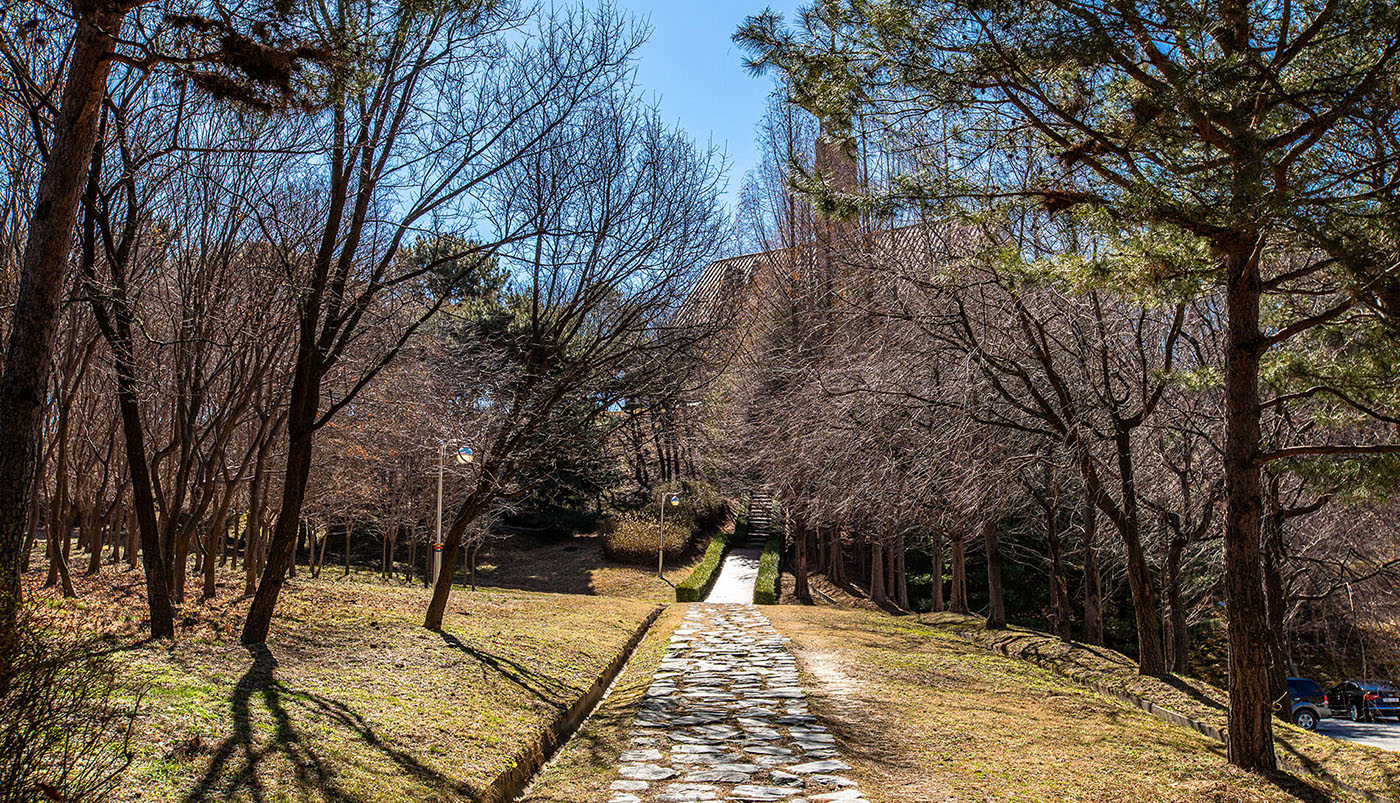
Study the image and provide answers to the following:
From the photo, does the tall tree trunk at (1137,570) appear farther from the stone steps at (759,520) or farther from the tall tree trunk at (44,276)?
the stone steps at (759,520)

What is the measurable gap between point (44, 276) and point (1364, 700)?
27354 mm

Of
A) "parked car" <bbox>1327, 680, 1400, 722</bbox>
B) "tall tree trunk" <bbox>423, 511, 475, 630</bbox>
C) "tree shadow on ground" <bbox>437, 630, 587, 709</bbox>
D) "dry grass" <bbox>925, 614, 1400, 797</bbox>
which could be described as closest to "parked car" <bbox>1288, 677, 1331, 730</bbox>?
"parked car" <bbox>1327, 680, 1400, 722</bbox>

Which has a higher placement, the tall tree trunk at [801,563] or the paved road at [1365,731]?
the tall tree trunk at [801,563]

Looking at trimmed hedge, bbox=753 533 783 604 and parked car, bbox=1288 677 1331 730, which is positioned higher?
trimmed hedge, bbox=753 533 783 604

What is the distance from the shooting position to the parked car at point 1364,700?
21.8 metres

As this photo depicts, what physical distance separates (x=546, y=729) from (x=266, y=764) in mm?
2700

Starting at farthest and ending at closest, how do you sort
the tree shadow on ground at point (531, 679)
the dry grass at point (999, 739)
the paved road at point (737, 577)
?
the paved road at point (737, 577), the tree shadow on ground at point (531, 679), the dry grass at point (999, 739)

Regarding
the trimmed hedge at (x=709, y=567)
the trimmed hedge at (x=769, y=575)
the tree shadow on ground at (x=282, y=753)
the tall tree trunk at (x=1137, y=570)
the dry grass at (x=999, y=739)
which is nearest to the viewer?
the tree shadow on ground at (x=282, y=753)

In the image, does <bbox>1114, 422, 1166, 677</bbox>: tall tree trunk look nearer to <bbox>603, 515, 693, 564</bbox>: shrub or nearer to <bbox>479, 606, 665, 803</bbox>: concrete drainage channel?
<bbox>479, 606, 665, 803</bbox>: concrete drainage channel

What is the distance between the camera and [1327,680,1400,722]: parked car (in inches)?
858

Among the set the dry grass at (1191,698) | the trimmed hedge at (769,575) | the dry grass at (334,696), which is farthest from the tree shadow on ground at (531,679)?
the trimmed hedge at (769,575)

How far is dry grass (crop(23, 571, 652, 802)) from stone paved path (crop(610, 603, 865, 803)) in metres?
0.89

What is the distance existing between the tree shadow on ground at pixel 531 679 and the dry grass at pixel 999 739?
2.39 metres

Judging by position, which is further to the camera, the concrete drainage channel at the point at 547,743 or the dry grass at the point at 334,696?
the concrete drainage channel at the point at 547,743
